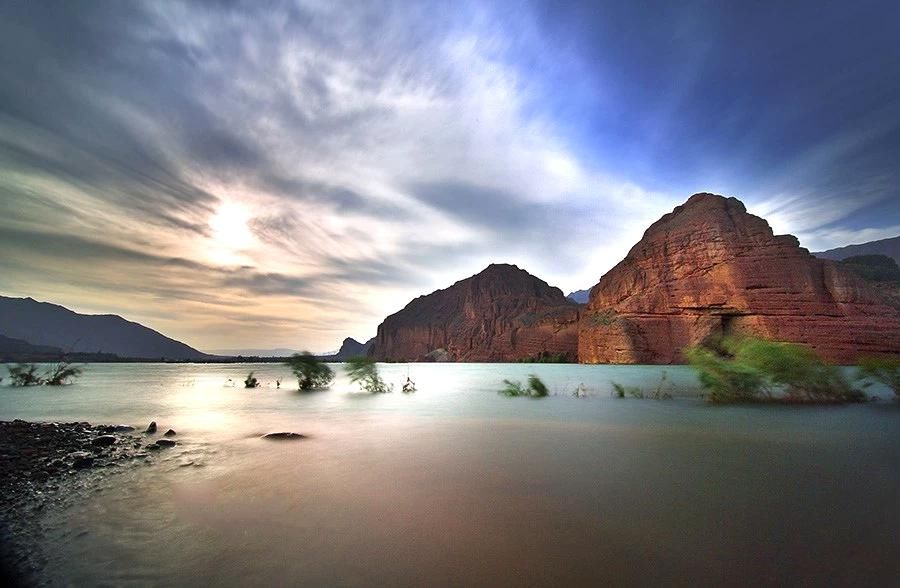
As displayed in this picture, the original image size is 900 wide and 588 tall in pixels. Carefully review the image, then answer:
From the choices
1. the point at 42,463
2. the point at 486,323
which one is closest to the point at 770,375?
the point at 42,463

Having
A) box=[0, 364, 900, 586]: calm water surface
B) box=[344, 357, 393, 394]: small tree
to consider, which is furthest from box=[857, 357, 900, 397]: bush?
box=[344, 357, 393, 394]: small tree

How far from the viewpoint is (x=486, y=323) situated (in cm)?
13388

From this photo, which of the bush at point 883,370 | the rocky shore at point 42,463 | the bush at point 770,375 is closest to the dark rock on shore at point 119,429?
the rocky shore at point 42,463

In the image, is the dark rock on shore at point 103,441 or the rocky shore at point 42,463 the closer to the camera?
the rocky shore at point 42,463

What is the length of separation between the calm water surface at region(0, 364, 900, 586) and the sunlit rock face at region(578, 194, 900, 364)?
60.8 m

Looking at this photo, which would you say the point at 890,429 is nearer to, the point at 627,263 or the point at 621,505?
the point at 621,505

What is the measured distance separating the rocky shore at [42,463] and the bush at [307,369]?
14.6 meters

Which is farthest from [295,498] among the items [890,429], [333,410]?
[890,429]

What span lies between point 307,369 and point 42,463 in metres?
20.4

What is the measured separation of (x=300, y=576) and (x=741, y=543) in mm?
4709

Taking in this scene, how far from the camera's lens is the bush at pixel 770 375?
16.7 meters

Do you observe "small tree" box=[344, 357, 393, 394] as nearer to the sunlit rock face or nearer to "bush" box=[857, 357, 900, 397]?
"bush" box=[857, 357, 900, 397]

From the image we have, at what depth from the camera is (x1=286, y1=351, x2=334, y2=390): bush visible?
27750 millimetres

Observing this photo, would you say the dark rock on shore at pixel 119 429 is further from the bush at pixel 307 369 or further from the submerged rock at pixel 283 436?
the bush at pixel 307 369
